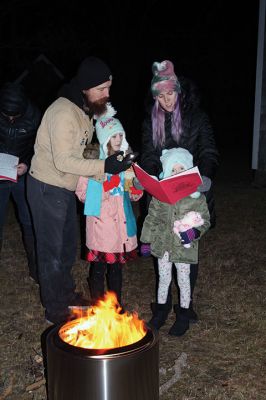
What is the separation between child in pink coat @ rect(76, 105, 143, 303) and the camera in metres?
4.02

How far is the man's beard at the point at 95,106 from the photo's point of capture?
12.3 ft

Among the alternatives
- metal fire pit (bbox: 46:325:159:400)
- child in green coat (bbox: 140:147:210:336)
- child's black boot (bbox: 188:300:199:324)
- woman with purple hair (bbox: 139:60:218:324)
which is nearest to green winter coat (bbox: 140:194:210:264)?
child in green coat (bbox: 140:147:210:336)

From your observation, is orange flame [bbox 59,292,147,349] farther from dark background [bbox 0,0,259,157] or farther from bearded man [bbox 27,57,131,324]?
dark background [bbox 0,0,259,157]

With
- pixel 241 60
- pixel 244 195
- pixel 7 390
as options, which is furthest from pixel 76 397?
pixel 241 60

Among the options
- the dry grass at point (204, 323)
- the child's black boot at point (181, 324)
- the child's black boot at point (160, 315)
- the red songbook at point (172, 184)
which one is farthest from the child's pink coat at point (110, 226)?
the dry grass at point (204, 323)

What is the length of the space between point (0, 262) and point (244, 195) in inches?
226

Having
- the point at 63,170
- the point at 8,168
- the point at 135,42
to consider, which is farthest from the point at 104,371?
the point at 135,42

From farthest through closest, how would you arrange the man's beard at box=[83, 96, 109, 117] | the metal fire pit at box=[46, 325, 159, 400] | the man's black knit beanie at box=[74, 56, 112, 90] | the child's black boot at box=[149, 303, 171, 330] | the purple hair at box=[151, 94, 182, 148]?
the child's black boot at box=[149, 303, 171, 330] < the purple hair at box=[151, 94, 182, 148] < the man's beard at box=[83, 96, 109, 117] < the man's black knit beanie at box=[74, 56, 112, 90] < the metal fire pit at box=[46, 325, 159, 400]

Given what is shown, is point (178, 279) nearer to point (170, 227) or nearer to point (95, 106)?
point (170, 227)

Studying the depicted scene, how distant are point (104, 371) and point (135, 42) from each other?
24.2 meters

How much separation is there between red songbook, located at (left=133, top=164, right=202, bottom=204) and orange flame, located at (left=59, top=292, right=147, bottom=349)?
1010 mm

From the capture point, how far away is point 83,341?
2637mm

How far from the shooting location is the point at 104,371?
243 centimetres

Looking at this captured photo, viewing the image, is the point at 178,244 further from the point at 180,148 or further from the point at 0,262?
the point at 0,262
